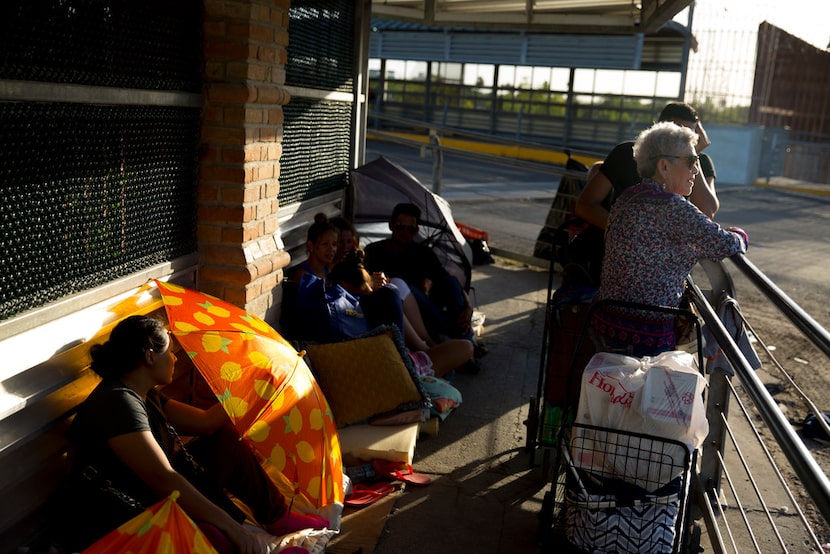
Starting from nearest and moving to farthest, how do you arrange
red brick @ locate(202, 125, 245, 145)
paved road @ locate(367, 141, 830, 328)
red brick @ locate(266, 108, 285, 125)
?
red brick @ locate(202, 125, 245, 145) < red brick @ locate(266, 108, 285, 125) < paved road @ locate(367, 141, 830, 328)

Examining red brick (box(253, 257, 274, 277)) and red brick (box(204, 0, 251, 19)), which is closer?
red brick (box(204, 0, 251, 19))

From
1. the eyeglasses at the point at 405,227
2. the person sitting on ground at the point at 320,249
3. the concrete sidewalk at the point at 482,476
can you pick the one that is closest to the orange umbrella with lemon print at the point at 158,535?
the concrete sidewalk at the point at 482,476

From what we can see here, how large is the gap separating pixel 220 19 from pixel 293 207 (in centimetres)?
184

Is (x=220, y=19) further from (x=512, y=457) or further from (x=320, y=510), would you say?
(x=512, y=457)

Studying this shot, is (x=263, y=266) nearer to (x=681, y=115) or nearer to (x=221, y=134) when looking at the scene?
(x=221, y=134)

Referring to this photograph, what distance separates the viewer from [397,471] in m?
4.18

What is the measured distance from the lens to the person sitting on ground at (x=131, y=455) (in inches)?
106

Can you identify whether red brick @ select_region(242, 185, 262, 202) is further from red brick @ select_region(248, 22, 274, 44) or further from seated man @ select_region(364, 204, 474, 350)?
seated man @ select_region(364, 204, 474, 350)

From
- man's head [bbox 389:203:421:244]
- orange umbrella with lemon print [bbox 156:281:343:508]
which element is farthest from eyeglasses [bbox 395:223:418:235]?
orange umbrella with lemon print [bbox 156:281:343:508]

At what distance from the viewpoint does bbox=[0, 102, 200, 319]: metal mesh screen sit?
8.89 feet

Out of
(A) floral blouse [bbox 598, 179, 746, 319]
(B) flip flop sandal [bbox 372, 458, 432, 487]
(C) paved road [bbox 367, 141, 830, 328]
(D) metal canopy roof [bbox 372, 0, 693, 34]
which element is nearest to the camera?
(A) floral blouse [bbox 598, 179, 746, 319]

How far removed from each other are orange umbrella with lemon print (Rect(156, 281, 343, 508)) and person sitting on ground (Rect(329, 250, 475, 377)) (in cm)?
166

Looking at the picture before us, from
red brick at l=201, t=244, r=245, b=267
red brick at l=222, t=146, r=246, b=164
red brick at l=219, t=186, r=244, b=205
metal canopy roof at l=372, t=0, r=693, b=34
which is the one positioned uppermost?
metal canopy roof at l=372, t=0, r=693, b=34

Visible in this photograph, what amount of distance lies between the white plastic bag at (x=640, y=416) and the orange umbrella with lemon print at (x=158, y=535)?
4.60 ft
